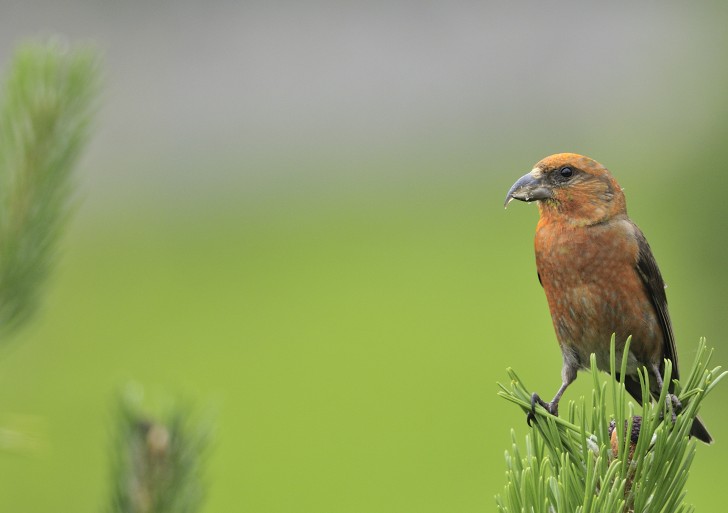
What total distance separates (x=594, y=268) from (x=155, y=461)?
1.50 m

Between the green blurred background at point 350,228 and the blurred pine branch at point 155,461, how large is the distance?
5.42 metres

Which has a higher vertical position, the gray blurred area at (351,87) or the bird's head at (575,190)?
the gray blurred area at (351,87)

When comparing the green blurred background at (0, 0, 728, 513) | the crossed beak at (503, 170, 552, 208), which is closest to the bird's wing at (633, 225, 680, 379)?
the crossed beak at (503, 170, 552, 208)

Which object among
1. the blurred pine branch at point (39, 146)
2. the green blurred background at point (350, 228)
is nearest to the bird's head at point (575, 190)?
the blurred pine branch at point (39, 146)

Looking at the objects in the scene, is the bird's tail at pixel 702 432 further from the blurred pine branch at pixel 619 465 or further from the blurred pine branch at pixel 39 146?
the blurred pine branch at pixel 39 146

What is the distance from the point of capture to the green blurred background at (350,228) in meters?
8.88

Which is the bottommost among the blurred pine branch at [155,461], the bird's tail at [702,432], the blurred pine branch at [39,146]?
the bird's tail at [702,432]

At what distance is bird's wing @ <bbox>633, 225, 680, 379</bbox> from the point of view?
2.67m

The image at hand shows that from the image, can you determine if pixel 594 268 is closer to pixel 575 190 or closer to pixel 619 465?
pixel 575 190

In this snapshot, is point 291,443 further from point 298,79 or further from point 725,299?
point 298,79

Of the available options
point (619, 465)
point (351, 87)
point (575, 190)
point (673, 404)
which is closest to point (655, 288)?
point (575, 190)

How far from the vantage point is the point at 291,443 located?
993 cm

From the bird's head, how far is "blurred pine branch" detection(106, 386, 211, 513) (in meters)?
1.42

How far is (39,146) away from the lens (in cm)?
160
